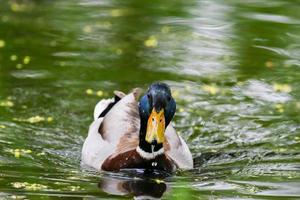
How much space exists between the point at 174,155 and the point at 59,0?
280 inches

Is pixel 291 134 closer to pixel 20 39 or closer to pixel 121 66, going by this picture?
pixel 121 66

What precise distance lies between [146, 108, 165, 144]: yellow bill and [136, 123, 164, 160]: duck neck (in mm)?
211

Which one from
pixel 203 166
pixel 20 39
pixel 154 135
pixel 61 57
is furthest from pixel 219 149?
pixel 20 39

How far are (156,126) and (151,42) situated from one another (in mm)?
4825

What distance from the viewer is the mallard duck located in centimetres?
922

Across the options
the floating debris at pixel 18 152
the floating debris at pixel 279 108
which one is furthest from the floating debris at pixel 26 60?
the floating debris at pixel 279 108

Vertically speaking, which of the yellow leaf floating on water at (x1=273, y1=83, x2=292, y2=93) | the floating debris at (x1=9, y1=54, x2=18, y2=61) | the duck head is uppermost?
the duck head

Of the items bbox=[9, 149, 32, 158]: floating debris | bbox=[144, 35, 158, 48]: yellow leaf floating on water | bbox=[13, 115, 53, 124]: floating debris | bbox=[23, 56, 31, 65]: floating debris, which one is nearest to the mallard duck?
bbox=[9, 149, 32, 158]: floating debris

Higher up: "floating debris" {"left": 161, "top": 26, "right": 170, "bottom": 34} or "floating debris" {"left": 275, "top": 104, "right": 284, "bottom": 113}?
"floating debris" {"left": 161, "top": 26, "right": 170, "bottom": 34}

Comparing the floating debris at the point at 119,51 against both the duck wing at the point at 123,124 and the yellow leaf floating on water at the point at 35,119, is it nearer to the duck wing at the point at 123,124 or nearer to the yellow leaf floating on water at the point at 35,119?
the yellow leaf floating on water at the point at 35,119

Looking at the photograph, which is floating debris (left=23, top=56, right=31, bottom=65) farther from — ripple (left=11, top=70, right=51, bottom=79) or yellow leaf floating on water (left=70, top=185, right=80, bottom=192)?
yellow leaf floating on water (left=70, top=185, right=80, bottom=192)

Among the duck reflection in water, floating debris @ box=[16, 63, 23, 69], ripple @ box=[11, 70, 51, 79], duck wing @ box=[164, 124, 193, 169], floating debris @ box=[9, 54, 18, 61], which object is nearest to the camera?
the duck reflection in water

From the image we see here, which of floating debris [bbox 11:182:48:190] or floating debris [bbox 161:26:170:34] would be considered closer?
floating debris [bbox 11:182:48:190]

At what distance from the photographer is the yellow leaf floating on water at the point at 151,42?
13769mm
